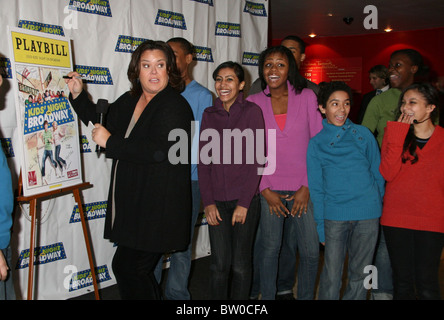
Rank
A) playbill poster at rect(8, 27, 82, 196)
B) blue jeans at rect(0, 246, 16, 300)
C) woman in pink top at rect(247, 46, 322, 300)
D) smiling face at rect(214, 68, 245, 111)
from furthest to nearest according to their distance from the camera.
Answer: woman in pink top at rect(247, 46, 322, 300) → smiling face at rect(214, 68, 245, 111) → playbill poster at rect(8, 27, 82, 196) → blue jeans at rect(0, 246, 16, 300)

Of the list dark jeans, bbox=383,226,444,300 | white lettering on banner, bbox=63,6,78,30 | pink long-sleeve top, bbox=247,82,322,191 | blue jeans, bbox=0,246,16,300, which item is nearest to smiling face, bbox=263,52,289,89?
pink long-sleeve top, bbox=247,82,322,191

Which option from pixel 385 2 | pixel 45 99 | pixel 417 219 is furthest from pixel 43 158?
pixel 385 2

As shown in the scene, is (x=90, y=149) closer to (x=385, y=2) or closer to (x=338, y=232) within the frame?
(x=338, y=232)

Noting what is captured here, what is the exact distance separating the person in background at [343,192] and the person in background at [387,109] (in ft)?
1.43

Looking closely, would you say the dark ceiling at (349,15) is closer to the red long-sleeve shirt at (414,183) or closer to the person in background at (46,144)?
the red long-sleeve shirt at (414,183)

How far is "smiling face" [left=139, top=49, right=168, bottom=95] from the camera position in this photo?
2.09m

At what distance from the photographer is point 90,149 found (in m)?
3.34

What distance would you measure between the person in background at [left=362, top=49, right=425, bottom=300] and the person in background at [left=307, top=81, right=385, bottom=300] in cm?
44

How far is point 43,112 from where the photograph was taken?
241cm

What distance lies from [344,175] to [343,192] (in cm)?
10

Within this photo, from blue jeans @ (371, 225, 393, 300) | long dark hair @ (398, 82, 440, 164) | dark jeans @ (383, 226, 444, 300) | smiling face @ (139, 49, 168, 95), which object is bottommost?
blue jeans @ (371, 225, 393, 300)

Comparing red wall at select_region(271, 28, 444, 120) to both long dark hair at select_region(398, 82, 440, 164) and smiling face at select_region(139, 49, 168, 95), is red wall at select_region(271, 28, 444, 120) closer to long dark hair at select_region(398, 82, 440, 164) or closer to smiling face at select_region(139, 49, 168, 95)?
long dark hair at select_region(398, 82, 440, 164)

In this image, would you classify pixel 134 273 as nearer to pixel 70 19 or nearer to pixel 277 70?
pixel 277 70

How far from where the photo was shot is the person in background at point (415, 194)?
7.55 feet
